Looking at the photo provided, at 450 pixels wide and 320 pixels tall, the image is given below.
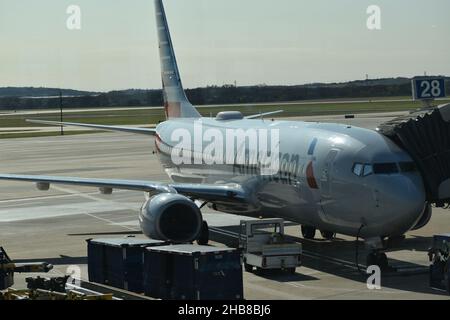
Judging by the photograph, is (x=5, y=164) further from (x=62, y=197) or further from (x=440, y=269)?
(x=440, y=269)

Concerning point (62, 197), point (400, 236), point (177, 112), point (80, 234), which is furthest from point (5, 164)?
point (400, 236)

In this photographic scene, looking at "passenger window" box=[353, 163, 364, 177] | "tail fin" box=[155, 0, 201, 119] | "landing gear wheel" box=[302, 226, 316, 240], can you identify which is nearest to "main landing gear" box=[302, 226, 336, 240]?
"landing gear wheel" box=[302, 226, 316, 240]

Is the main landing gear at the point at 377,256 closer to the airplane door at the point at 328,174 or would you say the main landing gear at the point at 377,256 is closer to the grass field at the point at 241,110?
the airplane door at the point at 328,174

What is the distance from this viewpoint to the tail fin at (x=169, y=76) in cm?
4125

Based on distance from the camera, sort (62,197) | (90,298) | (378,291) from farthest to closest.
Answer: (62,197), (378,291), (90,298)

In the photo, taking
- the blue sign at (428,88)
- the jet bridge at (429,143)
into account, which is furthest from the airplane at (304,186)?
the blue sign at (428,88)

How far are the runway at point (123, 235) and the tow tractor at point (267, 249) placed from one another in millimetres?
364

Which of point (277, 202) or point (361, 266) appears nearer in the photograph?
point (361, 266)

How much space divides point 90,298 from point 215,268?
344 centimetres

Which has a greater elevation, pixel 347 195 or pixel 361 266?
pixel 347 195

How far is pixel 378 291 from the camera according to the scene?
23312 millimetres
